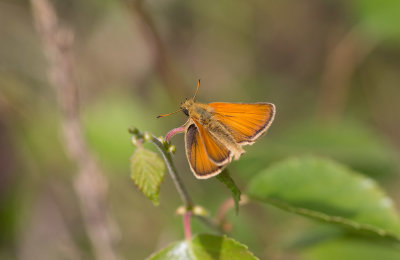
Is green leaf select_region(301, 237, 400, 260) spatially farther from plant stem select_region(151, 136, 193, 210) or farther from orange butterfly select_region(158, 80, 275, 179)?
plant stem select_region(151, 136, 193, 210)

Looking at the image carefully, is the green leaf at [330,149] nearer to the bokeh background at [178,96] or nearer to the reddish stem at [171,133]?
the bokeh background at [178,96]

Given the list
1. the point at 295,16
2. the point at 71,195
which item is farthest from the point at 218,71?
the point at 71,195

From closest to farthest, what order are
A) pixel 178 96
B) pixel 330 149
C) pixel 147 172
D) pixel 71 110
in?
pixel 147 172 < pixel 71 110 < pixel 330 149 < pixel 178 96

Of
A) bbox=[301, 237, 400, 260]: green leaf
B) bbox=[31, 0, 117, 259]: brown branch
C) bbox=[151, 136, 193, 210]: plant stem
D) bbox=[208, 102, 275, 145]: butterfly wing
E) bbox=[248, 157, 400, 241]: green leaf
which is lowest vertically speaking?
bbox=[301, 237, 400, 260]: green leaf

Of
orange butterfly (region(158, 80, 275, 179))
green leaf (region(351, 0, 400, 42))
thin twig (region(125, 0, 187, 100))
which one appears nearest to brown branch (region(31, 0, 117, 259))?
thin twig (region(125, 0, 187, 100))

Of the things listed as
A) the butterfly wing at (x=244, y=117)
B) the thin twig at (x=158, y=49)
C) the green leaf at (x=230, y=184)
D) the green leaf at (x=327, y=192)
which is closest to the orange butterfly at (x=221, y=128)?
the butterfly wing at (x=244, y=117)

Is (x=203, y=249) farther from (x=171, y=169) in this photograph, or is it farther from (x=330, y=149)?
(x=330, y=149)

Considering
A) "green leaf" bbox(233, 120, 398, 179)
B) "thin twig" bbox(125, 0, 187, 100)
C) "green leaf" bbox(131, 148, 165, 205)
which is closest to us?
"green leaf" bbox(131, 148, 165, 205)

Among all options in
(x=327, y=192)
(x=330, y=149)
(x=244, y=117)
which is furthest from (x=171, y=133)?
(x=330, y=149)
